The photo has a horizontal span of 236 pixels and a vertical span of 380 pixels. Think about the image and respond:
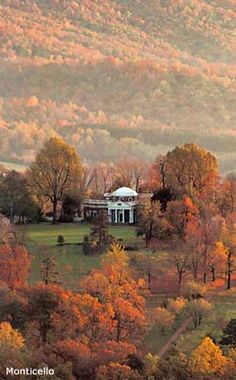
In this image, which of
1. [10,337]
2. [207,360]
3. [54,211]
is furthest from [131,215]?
[207,360]

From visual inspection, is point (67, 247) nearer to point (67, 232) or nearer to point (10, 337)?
point (67, 232)

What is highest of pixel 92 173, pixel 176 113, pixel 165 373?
pixel 176 113

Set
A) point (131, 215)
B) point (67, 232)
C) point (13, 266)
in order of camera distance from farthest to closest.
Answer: point (131, 215) → point (67, 232) → point (13, 266)

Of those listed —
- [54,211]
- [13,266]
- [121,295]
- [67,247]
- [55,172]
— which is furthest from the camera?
[55,172]

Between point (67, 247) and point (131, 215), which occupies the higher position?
point (131, 215)

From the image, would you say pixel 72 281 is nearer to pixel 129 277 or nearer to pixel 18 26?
pixel 129 277

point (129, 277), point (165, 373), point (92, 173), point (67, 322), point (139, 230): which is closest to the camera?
A: point (165, 373)

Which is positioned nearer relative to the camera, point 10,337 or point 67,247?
point 10,337

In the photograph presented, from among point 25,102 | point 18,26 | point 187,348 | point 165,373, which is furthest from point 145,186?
point 18,26
